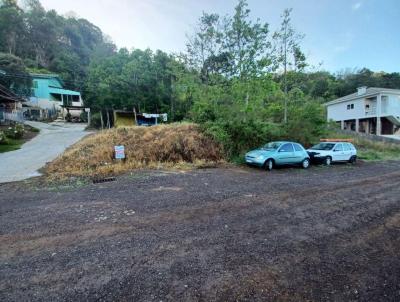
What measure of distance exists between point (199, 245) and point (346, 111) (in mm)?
39174

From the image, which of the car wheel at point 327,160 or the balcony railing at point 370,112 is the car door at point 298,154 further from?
the balcony railing at point 370,112

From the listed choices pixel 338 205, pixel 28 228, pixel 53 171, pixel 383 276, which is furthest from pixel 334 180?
pixel 53 171

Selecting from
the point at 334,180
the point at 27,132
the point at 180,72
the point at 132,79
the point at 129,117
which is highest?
the point at 132,79

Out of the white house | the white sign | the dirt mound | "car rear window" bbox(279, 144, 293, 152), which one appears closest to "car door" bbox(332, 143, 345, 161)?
"car rear window" bbox(279, 144, 293, 152)

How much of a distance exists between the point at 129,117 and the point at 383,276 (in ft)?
88.3

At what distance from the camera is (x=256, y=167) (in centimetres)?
1229

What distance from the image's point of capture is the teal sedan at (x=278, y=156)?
1156cm

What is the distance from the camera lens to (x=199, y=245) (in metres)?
3.86

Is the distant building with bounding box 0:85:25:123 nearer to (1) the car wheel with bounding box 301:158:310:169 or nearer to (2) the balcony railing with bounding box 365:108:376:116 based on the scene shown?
Result: (1) the car wheel with bounding box 301:158:310:169

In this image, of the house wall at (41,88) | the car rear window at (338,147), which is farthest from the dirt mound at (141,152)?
the house wall at (41,88)

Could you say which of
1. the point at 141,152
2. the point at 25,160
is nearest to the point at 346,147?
the point at 141,152

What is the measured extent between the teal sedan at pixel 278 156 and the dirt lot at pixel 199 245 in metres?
4.18

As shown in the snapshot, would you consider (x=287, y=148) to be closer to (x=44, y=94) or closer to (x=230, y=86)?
(x=230, y=86)

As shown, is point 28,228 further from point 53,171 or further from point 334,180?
point 334,180
